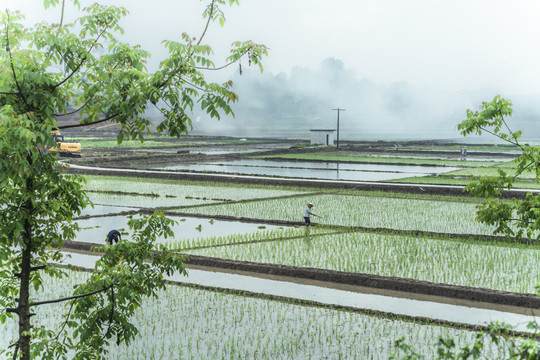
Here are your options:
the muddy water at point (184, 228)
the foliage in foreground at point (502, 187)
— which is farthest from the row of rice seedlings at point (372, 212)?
the foliage in foreground at point (502, 187)

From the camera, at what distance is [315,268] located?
11852mm

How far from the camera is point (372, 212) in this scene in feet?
64.7

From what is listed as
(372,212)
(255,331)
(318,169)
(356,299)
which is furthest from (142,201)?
(318,169)

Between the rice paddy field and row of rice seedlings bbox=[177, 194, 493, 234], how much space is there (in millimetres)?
36

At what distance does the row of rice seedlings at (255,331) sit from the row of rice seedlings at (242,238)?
13.0ft

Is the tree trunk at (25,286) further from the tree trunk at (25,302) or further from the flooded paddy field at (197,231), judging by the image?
the flooded paddy field at (197,231)

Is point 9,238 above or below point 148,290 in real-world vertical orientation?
above

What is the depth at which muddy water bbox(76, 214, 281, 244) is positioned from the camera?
15.8 metres

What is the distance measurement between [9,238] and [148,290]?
124cm

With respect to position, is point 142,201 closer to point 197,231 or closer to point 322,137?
point 197,231

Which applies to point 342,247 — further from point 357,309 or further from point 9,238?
point 9,238

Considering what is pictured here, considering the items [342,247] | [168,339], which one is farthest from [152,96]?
[342,247]

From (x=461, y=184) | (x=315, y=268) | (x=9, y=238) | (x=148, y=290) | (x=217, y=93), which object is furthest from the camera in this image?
(x=461, y=184)

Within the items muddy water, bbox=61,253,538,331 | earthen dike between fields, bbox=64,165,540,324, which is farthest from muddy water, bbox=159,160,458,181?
muddy water, bbox=61,253,538,331
